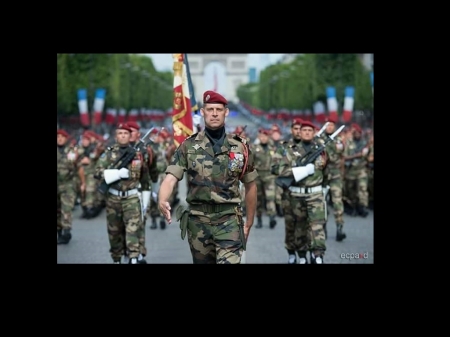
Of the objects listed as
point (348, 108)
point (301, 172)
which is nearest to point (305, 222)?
point (301, 172)

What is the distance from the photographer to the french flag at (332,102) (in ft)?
95.5

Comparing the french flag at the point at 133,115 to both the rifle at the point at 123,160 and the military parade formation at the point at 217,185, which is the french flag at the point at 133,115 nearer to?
the military parade formation at the point at 217,185

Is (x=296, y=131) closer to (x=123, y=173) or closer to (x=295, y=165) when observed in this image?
(x=295, y=165)

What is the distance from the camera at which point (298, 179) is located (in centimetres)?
912

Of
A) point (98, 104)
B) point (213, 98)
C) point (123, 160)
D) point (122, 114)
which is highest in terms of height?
point (122, 114)

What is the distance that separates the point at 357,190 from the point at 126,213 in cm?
701

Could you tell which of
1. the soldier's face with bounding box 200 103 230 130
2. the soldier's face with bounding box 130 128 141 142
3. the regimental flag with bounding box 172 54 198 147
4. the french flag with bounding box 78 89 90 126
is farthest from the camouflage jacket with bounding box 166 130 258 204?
the french flag with bounding box 78 89 90 126

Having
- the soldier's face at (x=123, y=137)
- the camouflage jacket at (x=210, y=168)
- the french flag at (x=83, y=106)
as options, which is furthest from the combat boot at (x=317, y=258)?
the french flag at (x=83, y=106)

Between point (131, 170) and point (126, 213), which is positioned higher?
point (131, 170)

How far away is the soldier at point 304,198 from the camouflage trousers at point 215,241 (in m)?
2.93

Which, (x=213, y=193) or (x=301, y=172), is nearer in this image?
(x=213, y=193)

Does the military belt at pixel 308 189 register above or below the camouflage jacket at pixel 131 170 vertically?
below

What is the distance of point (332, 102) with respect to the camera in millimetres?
31109

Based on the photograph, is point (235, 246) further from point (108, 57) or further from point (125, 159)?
point (108, 57)
